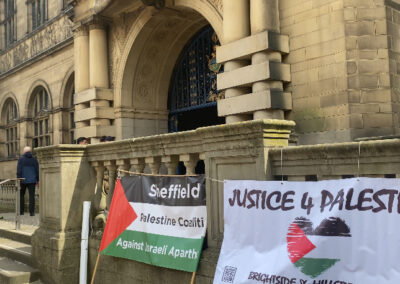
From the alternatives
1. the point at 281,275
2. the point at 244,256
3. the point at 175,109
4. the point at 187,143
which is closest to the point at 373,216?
the point at 281,275

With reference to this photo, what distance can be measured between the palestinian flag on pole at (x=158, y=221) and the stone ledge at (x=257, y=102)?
3125 mm

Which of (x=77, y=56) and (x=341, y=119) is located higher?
(x=77, y=56)

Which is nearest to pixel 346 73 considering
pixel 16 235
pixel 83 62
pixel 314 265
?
pixel 314 265

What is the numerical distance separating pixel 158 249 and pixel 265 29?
15.4 feet

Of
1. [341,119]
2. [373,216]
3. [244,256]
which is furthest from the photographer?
[341,119]

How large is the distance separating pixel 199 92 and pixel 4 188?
6837mm

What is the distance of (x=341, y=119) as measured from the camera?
23.9 ft

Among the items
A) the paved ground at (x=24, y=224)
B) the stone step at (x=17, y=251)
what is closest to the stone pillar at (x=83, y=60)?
the paved ground at (x=24, y=224)

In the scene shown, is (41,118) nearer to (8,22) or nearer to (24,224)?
(8,22)

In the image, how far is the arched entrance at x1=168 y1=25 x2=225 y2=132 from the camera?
11.5 m

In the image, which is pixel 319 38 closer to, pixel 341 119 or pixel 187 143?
pixel 341 119

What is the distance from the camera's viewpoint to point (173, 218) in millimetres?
4754

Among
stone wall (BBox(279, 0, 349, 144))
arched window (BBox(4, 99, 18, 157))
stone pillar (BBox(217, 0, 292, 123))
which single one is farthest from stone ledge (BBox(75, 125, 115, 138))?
arched window (BBox(4, 99, 18, 157))

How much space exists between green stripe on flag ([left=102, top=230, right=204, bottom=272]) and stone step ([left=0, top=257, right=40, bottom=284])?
71.6 inches
